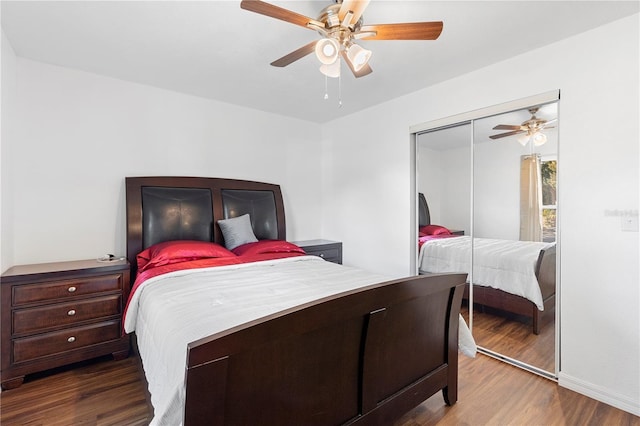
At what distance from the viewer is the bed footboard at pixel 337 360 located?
1.07m

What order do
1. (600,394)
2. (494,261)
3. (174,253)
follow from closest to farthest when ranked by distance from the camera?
(600,394), (174,253), (494,261)

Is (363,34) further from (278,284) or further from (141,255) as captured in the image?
(141,255)

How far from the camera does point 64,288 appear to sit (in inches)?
95.0

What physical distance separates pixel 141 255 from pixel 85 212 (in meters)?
0.72

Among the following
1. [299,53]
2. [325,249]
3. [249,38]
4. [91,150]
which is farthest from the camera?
[325,249]

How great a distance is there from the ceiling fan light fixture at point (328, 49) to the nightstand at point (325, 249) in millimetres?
2500

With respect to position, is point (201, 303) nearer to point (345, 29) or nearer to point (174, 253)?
point (174, 253)

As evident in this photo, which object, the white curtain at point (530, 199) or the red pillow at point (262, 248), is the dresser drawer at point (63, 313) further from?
the white curtain at point (530, 199)

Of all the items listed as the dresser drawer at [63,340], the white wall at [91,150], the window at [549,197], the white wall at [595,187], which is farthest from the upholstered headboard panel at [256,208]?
the window at [549,197]

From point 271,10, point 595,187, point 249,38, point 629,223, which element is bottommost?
point 629,223

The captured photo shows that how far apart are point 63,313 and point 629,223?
4.17 metres

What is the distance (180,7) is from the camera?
76.5 inches

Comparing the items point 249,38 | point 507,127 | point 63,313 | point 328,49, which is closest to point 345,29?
point 328,49

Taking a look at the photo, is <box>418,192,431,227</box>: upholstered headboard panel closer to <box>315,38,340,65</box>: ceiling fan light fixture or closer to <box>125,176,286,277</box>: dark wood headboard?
<box>125,176,286,277</box>: dark wood headboard
